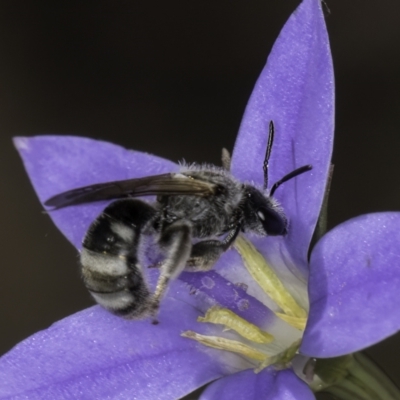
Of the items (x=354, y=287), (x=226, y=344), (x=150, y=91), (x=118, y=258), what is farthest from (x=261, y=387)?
(x=150, y=91)

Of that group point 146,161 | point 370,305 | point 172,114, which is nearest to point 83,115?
point 172,114

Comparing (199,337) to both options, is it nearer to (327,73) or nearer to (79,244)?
(79,244)

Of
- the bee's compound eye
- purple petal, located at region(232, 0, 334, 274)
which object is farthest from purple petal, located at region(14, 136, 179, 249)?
the bee's compound eye

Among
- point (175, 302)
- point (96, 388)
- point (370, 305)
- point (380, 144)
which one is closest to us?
point (370, 305)

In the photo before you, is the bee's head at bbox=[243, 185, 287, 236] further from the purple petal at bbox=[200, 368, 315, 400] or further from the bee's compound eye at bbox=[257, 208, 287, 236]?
the purple petal at bbox=[200, 368, 315, 400]

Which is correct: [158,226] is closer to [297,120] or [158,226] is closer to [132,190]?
[132,190]

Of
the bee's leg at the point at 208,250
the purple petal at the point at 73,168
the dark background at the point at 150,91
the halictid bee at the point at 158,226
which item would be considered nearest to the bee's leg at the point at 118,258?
the halictid bee at the point at 158,226
